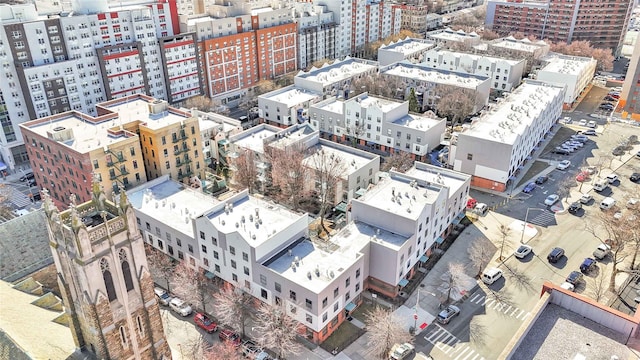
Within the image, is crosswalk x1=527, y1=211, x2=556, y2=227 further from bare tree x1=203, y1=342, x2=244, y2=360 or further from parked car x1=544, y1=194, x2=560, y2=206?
bare tree x1=203, y1=342, x2=244, y2=360

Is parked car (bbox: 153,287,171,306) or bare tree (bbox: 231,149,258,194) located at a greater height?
bare tree (bbox: 231,149,258,194)

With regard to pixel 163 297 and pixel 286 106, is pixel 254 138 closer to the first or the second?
pixel 286 106

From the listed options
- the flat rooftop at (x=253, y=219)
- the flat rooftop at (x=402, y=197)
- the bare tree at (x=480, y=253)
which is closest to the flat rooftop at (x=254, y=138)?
the flat rooftop at (x=253, y=219)

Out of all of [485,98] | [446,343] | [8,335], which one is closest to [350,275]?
[446,343]

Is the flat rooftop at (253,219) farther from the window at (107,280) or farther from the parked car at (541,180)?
the parked car at (541,180)

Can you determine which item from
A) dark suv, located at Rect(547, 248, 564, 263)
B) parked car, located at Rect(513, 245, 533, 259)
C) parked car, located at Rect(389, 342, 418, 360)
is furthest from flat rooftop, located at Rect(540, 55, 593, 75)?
parked car, located at Rect(389, 342, 418, 360)

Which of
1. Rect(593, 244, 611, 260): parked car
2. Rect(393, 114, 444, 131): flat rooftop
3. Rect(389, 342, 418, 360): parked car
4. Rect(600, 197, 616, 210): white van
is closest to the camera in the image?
Rect(389, 342, 418, 360): parked car

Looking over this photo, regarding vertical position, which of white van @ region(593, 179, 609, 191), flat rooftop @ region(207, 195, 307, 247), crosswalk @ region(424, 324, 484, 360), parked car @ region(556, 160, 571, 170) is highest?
flat rooftop @ region(207, 195, 307, 247)

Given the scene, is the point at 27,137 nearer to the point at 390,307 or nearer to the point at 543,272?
the point at 390,307
